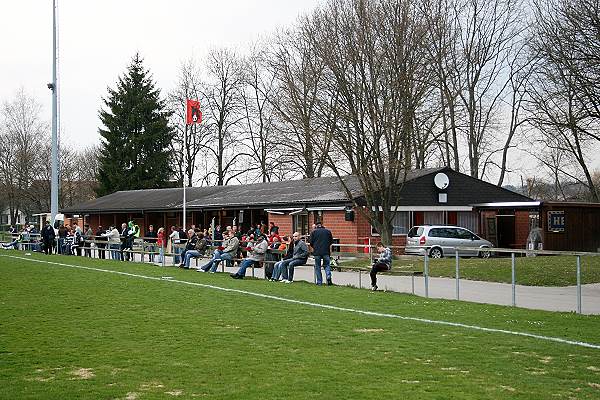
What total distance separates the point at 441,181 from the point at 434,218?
207 centimetres

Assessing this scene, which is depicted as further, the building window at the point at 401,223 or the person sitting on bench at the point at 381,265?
the building window at the point at 401,223

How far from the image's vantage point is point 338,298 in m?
17.7

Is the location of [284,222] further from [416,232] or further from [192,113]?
[416,232]

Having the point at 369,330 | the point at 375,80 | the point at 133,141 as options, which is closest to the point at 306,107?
the point at 375,80

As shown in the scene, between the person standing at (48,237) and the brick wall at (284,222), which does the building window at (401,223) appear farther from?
the person standing at (48,237)

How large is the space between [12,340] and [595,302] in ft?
39.5

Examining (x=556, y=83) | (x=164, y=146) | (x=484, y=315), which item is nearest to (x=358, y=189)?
(x=556, y=83)

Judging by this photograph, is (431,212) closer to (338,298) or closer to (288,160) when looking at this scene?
(288,160)

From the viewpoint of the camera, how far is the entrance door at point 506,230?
41469mm

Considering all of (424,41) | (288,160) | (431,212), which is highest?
(424,41)

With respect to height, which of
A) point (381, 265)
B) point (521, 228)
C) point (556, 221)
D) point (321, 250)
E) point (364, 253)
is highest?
point (556, 221)

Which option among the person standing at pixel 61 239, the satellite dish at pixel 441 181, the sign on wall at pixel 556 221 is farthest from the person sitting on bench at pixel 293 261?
the person standing at pixel 61 239

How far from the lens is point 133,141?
70.4 meters

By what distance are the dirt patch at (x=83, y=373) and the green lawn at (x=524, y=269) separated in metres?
12.5
